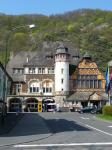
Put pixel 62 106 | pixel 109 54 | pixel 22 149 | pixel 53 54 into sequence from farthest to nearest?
pixel 109 54 → pixel 53 54 → pixel 62 106 → pixel 22 149

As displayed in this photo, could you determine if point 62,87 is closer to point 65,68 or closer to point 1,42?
point 65,68

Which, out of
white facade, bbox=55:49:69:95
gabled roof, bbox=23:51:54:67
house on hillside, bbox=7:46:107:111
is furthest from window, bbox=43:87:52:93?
gabled roof, bbox=23:51:54:67

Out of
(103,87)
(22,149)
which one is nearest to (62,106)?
(103,87)

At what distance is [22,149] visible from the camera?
1898 cm

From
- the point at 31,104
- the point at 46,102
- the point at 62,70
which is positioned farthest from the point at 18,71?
the point at 62,70

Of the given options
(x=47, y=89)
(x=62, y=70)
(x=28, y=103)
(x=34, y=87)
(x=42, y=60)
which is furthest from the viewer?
(x=42, y=60)

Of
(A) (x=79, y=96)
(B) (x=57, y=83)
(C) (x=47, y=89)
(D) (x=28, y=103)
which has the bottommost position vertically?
(D) (x=28, y=103)

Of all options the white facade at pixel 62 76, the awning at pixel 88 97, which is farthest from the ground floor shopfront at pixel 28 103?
the awning at pixel 88 97

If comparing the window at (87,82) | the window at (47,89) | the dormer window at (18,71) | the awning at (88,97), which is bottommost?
the awning at (88,97)

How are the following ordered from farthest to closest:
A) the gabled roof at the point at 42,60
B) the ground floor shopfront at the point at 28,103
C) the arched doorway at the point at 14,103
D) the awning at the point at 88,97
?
the gabled roof at the point at 42,60
the arched doorway at the point at 14,103
the ground floor shopfront at the point at 28,103
the awning at the point at 88,97

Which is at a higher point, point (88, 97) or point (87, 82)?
point (87, 82)

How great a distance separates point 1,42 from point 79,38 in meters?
54.8

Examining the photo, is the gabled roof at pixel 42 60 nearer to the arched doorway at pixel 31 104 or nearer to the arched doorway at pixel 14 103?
the arched doorway at pixel 31 104

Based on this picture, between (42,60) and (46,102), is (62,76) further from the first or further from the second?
(42,60)
